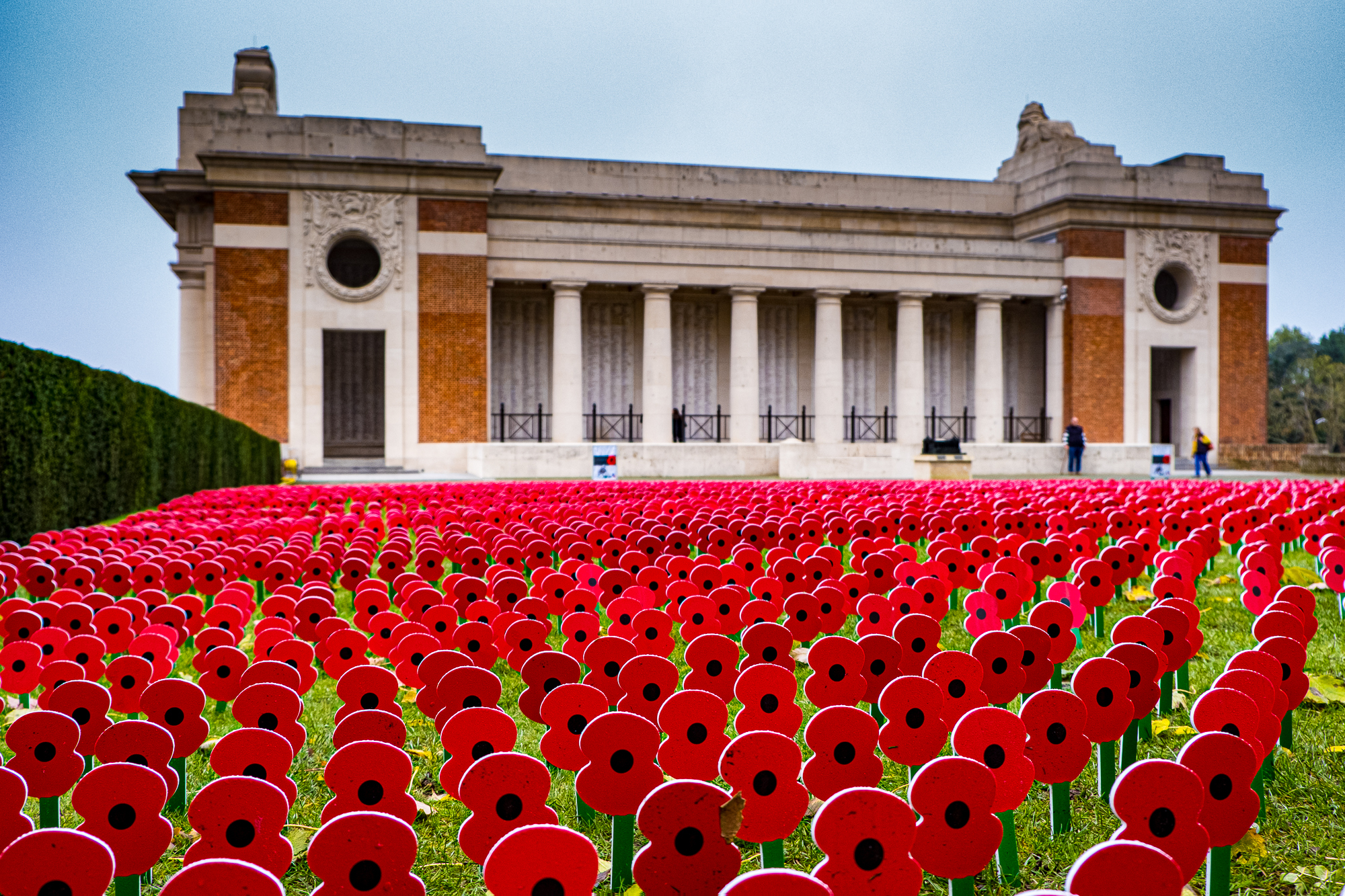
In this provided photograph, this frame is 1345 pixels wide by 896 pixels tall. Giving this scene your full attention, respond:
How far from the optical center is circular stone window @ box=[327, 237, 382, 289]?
37.5 m

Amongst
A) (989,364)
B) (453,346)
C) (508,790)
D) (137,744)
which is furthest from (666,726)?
(989,364)

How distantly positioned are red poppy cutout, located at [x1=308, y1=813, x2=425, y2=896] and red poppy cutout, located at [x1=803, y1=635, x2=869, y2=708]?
1.92 metres

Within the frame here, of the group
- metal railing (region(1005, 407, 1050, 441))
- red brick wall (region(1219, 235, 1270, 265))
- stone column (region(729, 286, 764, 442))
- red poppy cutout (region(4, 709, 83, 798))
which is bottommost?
red poppy cutout (region(4, 709, 83, 798))

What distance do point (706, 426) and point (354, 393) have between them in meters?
14.8

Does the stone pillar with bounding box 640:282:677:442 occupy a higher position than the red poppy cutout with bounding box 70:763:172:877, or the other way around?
the stone pillar with bounding box 640:282:677:442

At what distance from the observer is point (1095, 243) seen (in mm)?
38344

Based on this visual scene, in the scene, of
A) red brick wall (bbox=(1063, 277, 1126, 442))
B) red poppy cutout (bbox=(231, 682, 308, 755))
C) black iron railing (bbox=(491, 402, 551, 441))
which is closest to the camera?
red poppy cutout (bbox=(231, 682, 308, 755))

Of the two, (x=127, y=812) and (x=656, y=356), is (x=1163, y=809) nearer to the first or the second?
(x=127, y=812)

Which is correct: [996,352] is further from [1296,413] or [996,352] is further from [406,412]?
[1296,413]

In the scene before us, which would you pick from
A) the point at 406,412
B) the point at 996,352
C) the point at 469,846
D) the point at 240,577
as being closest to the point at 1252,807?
the point at 469,846

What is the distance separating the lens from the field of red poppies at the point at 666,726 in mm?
2135

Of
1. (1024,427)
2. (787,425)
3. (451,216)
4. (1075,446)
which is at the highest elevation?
(451,216)

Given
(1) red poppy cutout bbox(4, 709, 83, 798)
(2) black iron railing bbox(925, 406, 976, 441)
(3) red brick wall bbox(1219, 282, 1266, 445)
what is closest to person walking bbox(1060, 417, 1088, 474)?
(2) black iron railing bbox(925, 406, 976, 441)

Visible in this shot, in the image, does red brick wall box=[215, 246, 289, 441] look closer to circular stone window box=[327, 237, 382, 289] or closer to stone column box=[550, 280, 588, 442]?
circular stone window box=[327, 237, 382, 289]
